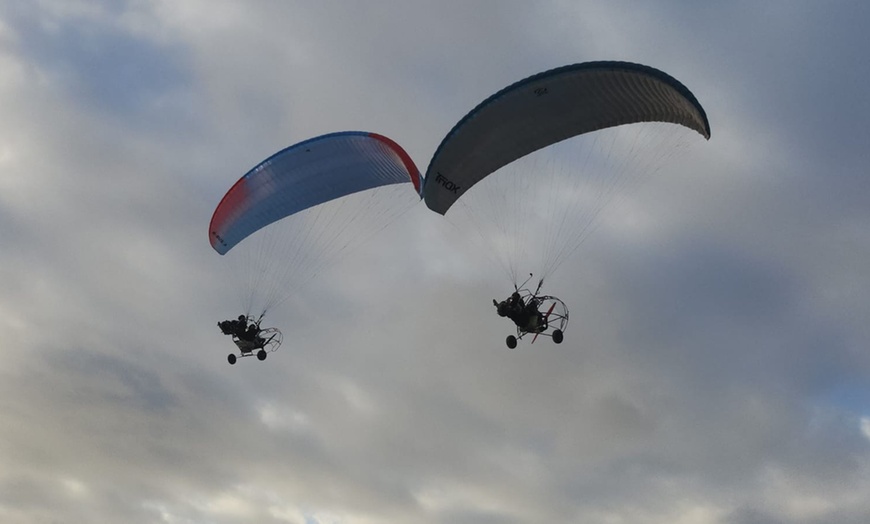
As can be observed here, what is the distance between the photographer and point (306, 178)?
39344 mm

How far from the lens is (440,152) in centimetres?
3161

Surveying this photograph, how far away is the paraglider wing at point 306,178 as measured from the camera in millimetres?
36656

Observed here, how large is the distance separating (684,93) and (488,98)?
241 inches

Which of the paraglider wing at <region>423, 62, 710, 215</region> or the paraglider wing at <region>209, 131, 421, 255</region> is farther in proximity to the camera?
the paraglider wing at <region>209, 131, 421, 255</region>

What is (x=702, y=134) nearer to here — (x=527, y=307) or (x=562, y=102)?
→ (x=562, y=102)

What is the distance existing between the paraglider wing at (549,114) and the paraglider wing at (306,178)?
2.98 m

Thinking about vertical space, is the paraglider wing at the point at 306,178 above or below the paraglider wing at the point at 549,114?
above

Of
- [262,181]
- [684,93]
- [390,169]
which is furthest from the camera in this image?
[262,181]

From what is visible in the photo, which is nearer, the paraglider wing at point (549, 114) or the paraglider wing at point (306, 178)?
the paraglider wing at point (549, 114)

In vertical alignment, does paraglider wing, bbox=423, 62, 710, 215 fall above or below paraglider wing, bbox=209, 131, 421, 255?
below

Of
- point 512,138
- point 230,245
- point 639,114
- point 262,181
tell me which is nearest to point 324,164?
point 262,181

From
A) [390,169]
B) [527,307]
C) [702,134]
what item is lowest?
[527,307]

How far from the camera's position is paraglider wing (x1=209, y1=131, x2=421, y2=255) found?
36.7 metres

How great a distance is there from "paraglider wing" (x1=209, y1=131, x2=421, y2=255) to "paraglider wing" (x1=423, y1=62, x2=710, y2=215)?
2981 mm
